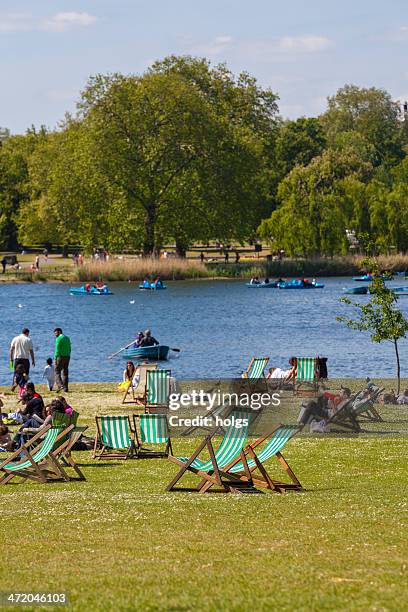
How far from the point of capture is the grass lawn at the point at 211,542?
8.81m

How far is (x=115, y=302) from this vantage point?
Answer: 8269 centimetres

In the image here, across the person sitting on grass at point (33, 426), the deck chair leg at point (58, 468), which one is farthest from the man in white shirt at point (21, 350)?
the deck chair leg at point (58, 468)

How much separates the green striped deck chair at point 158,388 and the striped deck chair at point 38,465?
6675 millimetres

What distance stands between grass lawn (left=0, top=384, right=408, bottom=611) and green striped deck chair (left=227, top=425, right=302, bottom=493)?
324 millimetres

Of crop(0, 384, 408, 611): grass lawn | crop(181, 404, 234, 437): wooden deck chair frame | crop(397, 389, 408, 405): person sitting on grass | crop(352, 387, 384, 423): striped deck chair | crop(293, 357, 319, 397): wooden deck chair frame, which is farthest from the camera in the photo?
crop(293, 357, 319, 397): wooden deck chair frame

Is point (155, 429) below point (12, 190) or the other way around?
below

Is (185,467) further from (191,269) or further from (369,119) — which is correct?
(369,119)

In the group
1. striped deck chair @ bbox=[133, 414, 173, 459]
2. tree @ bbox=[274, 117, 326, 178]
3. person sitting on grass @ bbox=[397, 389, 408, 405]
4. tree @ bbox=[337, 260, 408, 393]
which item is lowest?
person sitting on grass @ bbox=[397, 389, 408, 405]

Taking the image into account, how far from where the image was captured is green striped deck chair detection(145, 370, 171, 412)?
2270 cm

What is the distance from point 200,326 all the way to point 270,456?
51427 mm

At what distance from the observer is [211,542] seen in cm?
1107

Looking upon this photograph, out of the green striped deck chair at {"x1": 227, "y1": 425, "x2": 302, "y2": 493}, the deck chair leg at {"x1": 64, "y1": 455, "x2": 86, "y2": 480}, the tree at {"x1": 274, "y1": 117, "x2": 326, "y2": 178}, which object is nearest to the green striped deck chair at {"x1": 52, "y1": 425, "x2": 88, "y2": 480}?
the deck chair leg at {"x1": 64, "y1": 455, "x2": 86, "y2": 480}

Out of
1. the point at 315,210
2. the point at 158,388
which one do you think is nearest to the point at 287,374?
the point at 158,388

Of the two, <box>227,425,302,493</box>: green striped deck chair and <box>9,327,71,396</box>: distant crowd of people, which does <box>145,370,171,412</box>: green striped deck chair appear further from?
<box>227,425,302,493</box>: green striped deck chair
